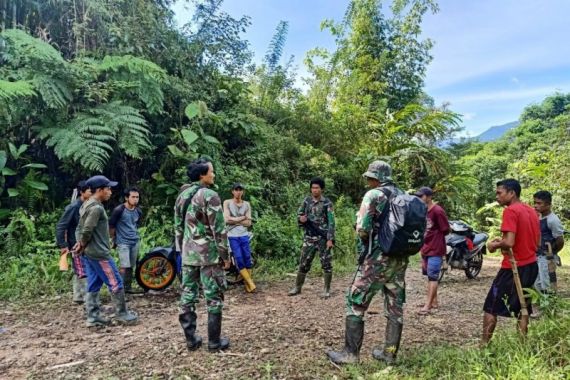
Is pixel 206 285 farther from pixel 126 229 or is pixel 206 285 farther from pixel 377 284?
pixel 126 229

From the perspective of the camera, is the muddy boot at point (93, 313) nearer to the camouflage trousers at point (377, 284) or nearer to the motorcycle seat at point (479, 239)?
the camouflage trousers at point (377, 284)

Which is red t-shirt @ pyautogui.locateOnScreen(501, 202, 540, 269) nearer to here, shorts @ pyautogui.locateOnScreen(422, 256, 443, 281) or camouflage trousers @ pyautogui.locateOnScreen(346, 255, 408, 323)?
camouflage trousers @ pyautogui.locateOnScreen(346, 255, 408, 323)

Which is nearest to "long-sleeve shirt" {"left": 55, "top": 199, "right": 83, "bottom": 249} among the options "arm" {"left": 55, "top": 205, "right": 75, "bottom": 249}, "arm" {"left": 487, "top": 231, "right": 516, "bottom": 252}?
"arm" {"left": 55, "top": 205, "right": 75, "bottom": 249}

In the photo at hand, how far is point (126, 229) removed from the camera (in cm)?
559

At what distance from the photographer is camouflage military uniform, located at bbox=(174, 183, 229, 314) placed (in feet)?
12.6

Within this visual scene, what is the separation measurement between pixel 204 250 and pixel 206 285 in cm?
31

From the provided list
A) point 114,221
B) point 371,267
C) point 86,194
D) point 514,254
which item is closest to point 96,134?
point 114,221

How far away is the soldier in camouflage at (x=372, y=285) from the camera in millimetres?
3596

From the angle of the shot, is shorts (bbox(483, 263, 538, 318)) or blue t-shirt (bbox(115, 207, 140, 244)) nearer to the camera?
shorts (bbox(483, 263, 538, 318))

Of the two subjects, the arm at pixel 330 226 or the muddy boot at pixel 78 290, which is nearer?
the muddy boot at pixel 78 290

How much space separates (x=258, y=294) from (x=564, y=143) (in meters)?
12.8

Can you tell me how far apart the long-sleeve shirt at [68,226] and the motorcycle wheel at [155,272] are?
3.26ft

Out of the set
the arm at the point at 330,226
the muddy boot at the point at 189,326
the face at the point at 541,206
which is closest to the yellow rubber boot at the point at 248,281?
the arm at the point at 330,226

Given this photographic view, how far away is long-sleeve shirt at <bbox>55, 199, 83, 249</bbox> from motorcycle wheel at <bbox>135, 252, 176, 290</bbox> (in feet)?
3.26
